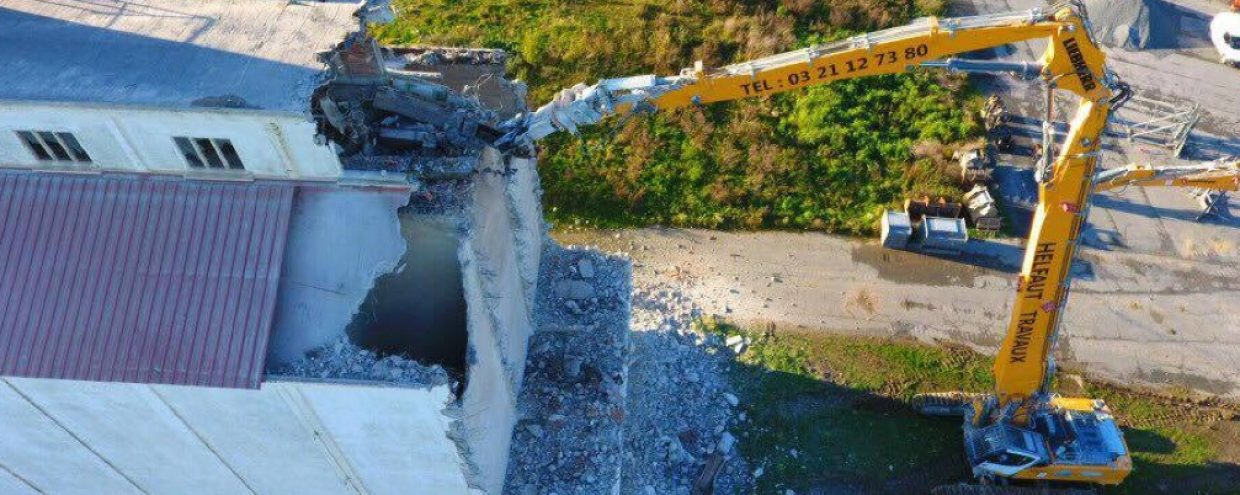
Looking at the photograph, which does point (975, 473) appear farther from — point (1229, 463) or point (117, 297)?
point (117, 297)

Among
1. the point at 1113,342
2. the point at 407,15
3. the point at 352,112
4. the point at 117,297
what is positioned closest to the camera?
the point at 117,297

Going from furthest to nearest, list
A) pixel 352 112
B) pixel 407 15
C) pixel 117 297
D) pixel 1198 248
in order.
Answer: pixel 407 15, pixel 1198 248, pixel 352 112, pixel 117 297

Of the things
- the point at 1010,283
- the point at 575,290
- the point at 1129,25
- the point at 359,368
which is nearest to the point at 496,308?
the point at 359,368

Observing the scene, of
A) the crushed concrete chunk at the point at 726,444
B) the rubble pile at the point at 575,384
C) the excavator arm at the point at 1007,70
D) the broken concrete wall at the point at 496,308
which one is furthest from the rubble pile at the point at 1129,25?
the broken concrete wall at the point at 496,308

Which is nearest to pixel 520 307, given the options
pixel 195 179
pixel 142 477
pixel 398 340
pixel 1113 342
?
pixel 398 340

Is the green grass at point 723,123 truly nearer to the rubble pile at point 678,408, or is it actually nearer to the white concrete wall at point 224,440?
the rubble pile at point 678,408

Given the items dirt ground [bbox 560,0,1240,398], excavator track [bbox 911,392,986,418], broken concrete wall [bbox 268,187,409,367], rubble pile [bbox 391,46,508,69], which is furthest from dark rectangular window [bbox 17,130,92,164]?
excavator track [bbox 911,392,986,418]

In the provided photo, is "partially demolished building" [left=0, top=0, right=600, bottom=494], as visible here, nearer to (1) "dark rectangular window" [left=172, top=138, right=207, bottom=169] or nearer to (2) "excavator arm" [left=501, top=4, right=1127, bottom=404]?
(1) "dark rectangular window" [left=172, top=138, right=207, bottom=169]
